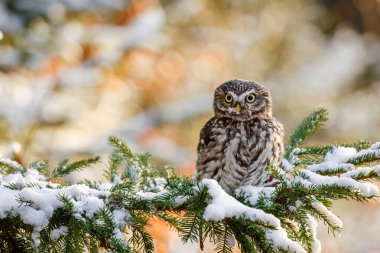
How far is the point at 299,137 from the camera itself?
254 cm

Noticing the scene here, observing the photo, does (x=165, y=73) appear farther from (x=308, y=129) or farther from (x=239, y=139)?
(x=308, y=129)

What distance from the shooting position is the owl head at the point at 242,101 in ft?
9.79

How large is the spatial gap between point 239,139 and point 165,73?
5573 mm

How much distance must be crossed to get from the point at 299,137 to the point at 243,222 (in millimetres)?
882

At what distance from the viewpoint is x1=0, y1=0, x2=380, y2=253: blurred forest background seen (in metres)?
5.32

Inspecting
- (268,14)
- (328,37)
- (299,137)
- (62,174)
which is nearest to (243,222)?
(62,174)

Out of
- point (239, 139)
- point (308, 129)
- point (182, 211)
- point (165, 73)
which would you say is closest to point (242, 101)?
point (239, 139)

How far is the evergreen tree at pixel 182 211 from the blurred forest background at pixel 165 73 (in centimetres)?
75

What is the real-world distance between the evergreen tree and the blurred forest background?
29.4 inches

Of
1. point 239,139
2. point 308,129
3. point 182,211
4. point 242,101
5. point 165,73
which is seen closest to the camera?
point 182,211

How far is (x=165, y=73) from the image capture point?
8.30 metres

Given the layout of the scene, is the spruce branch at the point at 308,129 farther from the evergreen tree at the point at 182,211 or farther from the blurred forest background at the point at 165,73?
the blurred forest background at the point at 165,73

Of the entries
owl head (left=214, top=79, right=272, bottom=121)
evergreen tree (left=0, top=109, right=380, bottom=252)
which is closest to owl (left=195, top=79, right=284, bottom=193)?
owl head (left=214, top=79, right=272, bottom=121)

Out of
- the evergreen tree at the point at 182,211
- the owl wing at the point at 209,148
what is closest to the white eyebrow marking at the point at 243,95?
the owl wing at the point at 209,148
